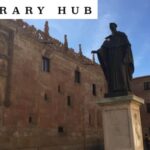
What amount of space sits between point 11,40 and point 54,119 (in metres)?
6.67

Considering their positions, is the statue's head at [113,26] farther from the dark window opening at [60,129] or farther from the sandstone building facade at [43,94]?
the dark window opening at [60,129]

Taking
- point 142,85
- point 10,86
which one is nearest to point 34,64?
point 10,86

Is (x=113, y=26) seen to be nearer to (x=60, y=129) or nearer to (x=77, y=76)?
(x=60, y=129)

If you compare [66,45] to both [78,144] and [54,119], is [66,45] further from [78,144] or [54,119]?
[78,144]

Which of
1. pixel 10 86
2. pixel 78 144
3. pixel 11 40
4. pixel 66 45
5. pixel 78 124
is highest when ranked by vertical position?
pixel 66 45

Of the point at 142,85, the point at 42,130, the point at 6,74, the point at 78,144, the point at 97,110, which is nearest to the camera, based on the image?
the point at 6,74

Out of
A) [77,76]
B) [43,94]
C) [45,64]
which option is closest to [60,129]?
[43,94]

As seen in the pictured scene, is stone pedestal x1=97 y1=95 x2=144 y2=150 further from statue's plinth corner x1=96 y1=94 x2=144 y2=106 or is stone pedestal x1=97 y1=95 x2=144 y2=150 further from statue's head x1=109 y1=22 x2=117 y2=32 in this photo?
statue's head x1=109 y1=22 x2=117 y2=32

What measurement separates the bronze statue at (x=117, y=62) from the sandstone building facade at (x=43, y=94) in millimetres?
10803

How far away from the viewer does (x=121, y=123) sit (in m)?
4.68

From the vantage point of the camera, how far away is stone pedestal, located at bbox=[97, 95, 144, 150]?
15.0 ft

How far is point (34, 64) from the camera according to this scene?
59.0 ft

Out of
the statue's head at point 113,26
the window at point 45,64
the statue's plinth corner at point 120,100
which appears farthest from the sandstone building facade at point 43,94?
the statue's plinth corner at point 120,100

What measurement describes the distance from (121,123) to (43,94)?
554 inches
